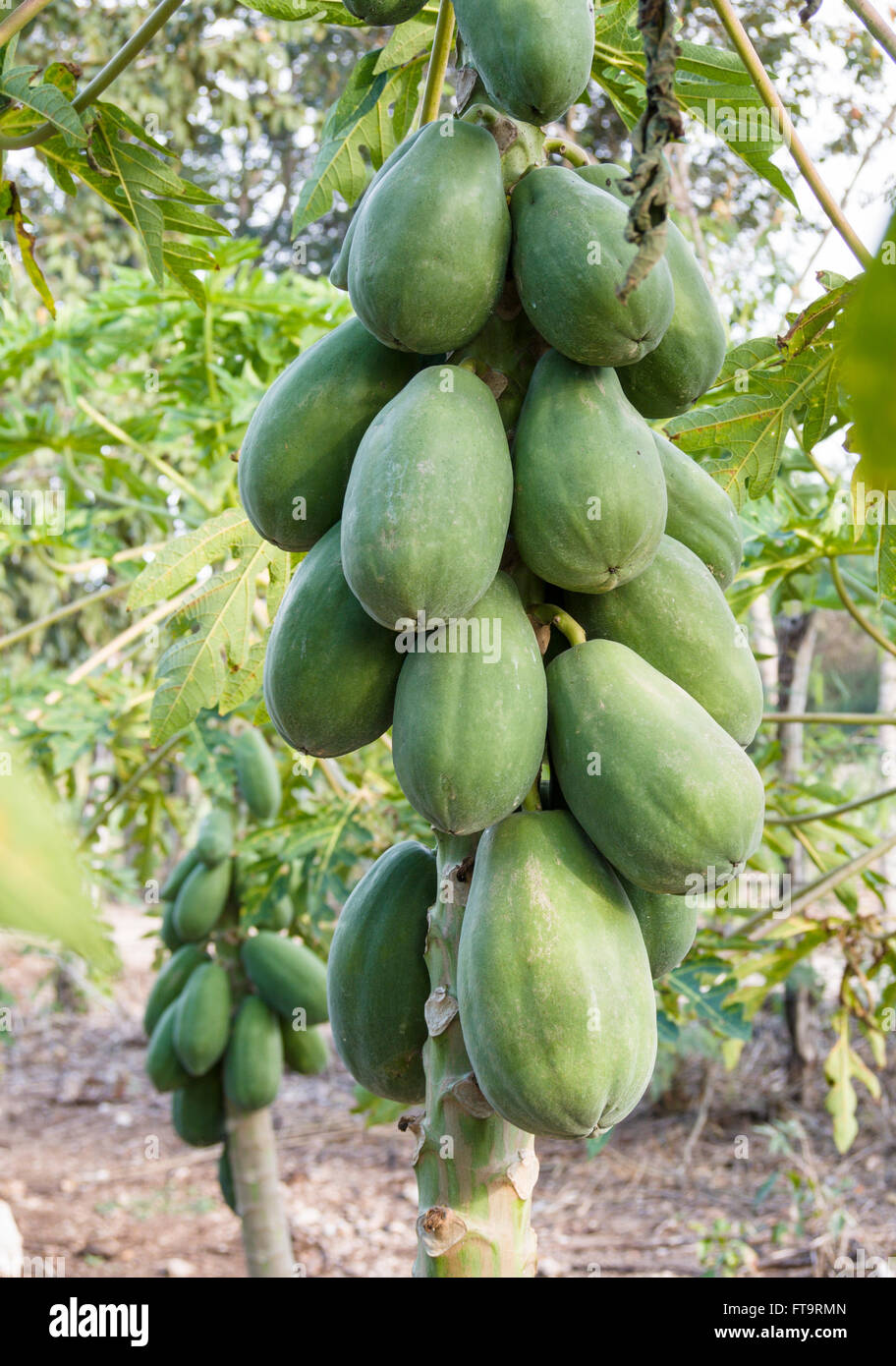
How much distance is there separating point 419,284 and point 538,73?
19 centimetres

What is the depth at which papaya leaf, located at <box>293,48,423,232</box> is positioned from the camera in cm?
135

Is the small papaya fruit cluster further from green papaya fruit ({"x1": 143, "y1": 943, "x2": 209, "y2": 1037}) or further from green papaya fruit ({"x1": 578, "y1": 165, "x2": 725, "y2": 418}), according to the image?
green papaya fruit ({"x1": 578, "y1": 165, "x2": 725, "y2": 418})

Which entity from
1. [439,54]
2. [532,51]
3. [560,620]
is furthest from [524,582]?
[439,54]

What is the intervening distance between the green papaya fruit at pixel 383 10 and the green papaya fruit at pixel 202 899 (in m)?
2.82

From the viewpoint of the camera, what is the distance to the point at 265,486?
3.48 ft

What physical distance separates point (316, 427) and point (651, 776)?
44cm

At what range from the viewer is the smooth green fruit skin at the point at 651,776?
911mm

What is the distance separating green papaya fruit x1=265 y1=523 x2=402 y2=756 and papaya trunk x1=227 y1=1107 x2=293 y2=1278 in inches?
107

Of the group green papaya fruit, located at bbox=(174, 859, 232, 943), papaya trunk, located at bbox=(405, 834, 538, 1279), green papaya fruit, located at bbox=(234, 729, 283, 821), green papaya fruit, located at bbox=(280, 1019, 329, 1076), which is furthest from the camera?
green papaya fruit, located at bbox=(280, 1019, 329, 1076)

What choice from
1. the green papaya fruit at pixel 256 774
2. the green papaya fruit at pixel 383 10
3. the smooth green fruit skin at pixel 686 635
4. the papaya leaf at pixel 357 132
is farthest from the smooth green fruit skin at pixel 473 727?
the green papaya fruit at pixel 256 774

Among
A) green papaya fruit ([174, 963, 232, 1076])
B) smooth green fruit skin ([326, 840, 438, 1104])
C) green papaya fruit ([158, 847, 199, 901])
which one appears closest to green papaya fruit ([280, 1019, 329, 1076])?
green papaya fruit ([174, 963, 232, 1076])

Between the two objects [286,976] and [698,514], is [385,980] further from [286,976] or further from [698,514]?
[286,976]

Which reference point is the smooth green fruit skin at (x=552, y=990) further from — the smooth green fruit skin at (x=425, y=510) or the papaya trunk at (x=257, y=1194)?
the papaya trunk at (x=257, y=1194)
